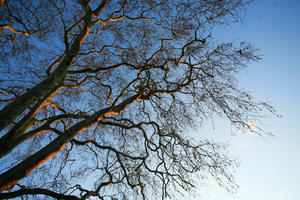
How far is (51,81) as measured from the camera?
380 cm

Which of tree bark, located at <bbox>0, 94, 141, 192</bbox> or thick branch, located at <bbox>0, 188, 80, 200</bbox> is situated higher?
tree bark, located at <bbox>0, 94, 141, 192</bbox>

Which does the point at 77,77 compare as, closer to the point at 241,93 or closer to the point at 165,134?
the point at 165,134

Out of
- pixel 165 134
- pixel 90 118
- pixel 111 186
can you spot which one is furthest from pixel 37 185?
pixel 165 134

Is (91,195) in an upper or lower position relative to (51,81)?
lower

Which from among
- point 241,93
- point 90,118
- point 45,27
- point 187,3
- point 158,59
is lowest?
point 90,118

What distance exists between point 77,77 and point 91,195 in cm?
368

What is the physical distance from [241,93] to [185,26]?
2.66m

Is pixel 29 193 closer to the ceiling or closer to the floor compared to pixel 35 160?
closer to the floor

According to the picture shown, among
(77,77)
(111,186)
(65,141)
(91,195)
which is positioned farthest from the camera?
(77,77)

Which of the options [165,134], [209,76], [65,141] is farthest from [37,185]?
[209,76]

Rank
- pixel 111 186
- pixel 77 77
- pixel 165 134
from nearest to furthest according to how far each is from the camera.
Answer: pixel 111 186, pixel 165 134, pixel 77 77

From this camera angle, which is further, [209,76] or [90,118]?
[209,76]

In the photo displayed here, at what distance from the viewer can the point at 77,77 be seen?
5457 millimetres

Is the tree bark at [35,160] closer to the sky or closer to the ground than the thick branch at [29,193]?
closer to the sky
